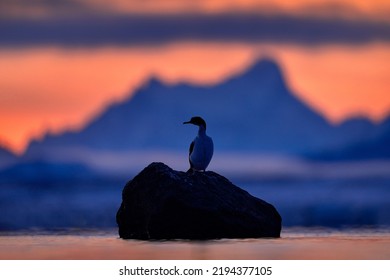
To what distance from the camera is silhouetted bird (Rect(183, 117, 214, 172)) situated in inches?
1527

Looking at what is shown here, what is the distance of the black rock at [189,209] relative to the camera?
3712cm

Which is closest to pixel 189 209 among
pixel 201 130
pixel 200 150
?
pixel 200 150

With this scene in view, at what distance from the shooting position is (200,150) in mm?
38812

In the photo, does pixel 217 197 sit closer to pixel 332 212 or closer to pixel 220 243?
pixel 220 243

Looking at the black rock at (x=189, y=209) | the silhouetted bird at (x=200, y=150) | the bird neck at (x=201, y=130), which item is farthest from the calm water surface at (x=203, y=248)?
the bird neck at (x=201, y=130)

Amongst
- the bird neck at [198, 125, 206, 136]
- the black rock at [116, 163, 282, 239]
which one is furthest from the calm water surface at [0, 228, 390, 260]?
the bird neck at [198, 125, 206, 136]

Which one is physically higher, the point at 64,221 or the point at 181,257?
the point at 64,221

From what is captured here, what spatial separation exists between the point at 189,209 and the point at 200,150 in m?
2.12

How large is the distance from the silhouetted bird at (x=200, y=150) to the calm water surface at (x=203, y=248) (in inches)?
85.6

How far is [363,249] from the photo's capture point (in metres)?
36.8

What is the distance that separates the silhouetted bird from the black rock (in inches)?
23.5

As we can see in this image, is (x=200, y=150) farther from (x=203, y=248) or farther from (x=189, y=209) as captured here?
(x=203, y=248)
